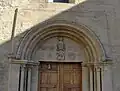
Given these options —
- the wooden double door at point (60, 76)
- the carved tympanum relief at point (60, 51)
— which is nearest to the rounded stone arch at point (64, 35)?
the carved tympanum relief at point (60, 51)

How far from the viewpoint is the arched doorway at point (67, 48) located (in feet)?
19.1

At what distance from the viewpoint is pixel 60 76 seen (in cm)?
604

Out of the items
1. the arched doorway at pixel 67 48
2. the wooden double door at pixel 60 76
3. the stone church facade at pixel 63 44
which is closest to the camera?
the stone church facade at pixel 63 44

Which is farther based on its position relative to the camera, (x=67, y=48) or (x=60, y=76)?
(x=67, y=48)

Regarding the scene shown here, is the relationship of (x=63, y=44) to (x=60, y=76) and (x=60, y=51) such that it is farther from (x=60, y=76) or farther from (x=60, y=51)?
(x=60, y=76)

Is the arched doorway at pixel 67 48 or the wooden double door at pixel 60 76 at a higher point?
the arched doorway at pixel 67 48

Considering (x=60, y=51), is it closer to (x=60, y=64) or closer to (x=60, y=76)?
(x=60, y=64)

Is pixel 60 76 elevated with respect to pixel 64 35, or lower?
lower

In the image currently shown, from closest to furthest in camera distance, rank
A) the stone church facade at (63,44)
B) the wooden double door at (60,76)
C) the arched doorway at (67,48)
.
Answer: the stone church facade at (63,44)
the arched doorway at (67,48)
the wooden double door at (60,76)

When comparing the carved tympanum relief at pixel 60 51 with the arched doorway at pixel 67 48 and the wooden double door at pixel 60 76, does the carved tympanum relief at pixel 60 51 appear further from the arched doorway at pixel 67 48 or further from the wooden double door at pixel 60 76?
the wooden double door at pixel 60 76

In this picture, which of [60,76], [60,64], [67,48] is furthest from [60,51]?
[60,76]

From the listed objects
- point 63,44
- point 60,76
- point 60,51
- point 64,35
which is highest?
point 64,35

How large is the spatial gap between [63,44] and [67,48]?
0.49ft

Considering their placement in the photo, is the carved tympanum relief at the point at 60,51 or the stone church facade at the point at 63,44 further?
the carved tympanum relief at the point at 60,51
